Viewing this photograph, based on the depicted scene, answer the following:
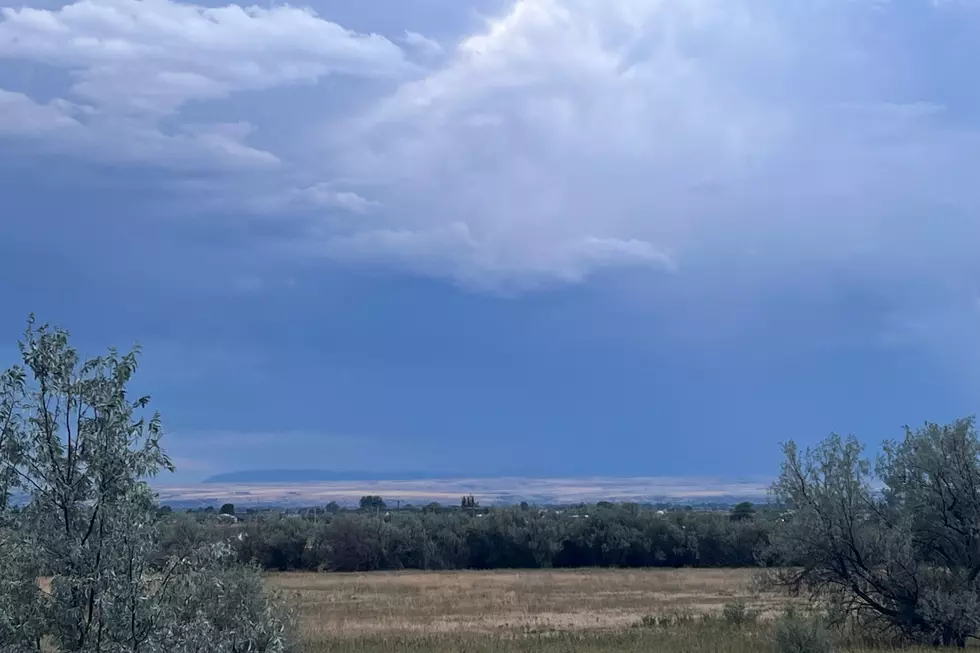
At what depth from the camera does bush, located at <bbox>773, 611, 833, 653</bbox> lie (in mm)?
19672

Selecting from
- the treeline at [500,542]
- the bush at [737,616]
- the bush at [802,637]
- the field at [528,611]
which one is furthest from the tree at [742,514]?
the bush at [802,637]

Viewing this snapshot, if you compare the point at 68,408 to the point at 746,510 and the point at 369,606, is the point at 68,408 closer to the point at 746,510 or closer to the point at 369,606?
the point at 369,606

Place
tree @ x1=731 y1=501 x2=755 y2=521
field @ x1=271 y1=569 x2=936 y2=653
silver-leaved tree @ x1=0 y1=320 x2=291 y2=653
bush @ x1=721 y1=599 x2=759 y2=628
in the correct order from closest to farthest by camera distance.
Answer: silver-leaved tree @ x1=0 y1=320 x2=291 y2=653, field @ x1=271 y1=569 x2=936 y2=653, bush @ x1=721 y1=599 x2=759 y2=628, tree @ x1=731 y1=501 x2=755 y2=521

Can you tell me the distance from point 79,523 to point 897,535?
1960cm

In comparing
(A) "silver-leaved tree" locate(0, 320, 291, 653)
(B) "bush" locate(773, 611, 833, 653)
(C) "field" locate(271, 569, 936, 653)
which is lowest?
(C) "field" locate(271, 569, 936, 653)

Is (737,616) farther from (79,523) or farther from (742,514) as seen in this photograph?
(742,514)

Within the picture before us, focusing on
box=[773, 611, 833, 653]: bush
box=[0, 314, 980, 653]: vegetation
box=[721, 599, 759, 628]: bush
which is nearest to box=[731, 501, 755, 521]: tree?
box=[0, 314, 980, 653]: vegetation

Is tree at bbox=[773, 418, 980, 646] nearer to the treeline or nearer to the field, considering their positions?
the field

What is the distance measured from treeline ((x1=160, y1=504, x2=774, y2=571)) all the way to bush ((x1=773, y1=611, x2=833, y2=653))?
4255cm

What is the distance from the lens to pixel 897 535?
22.6 meters

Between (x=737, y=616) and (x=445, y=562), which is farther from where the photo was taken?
(x=445, y=562)

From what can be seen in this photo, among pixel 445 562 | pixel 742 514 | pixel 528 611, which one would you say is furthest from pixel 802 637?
pixel 742 514

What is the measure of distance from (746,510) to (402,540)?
111ft

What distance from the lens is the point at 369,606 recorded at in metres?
35.8
